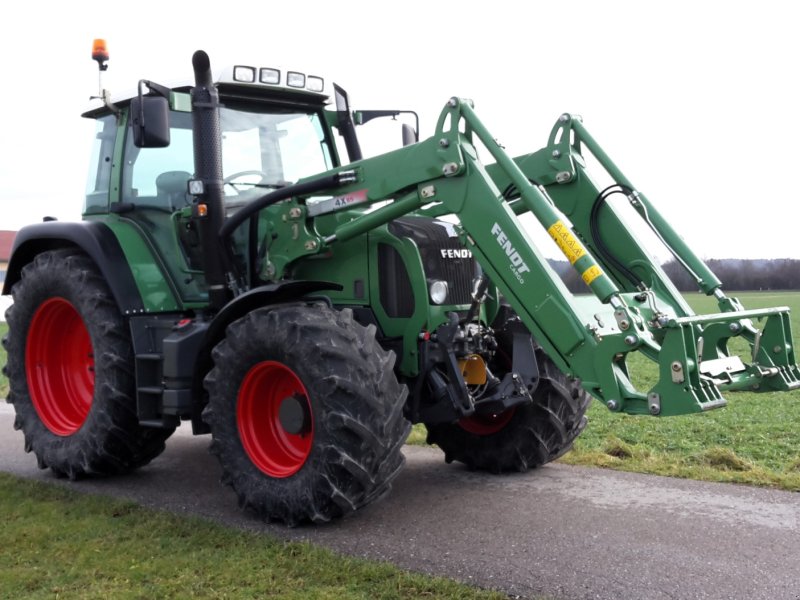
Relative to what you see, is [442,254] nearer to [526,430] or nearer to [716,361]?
[526,430]

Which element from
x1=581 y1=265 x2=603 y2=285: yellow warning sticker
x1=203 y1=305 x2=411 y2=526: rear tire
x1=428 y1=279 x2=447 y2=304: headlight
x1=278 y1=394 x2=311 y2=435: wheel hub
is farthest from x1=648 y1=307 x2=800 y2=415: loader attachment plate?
x1=278 y1=394 x2=311 y2=435: wheel hub

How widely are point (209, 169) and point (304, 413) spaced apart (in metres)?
1.77

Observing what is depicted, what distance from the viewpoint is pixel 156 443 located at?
6535 millimetres

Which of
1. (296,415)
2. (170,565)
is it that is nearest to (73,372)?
(296,415)

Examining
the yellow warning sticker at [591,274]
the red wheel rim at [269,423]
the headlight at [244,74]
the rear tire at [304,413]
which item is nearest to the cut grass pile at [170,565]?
the rear tire at [304,413]

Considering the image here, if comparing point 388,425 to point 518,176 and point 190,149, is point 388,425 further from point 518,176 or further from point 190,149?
point 190,149

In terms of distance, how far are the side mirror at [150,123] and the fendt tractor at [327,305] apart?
18 millimetres

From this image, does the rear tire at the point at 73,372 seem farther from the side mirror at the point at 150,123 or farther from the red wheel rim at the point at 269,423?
the side mirror at the point at 150,123

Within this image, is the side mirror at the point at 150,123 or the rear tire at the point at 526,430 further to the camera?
the rear tire at the point at 526,430

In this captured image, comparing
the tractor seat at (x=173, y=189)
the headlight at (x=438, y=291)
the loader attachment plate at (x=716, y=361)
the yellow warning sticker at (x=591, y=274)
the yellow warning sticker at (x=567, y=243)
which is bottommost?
the loader attachment plate at (x=716, y=361)

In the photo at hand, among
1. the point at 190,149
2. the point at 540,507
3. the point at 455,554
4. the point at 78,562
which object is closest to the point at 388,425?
the point at 455,554

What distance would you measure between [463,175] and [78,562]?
2922 millimetres

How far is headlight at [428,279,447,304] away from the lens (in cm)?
573

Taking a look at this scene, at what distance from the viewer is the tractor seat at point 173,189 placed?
6.48m
